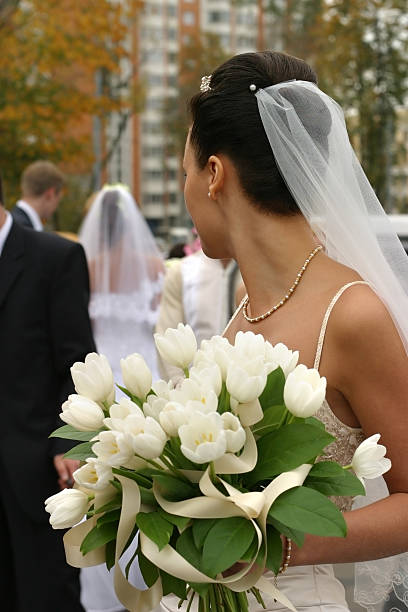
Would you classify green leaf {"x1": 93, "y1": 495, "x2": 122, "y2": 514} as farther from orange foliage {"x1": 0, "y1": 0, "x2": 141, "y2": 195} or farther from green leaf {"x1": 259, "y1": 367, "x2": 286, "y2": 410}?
orange foliage {"x1": 0, "y1": 0, "x2": 141, "y2": 195}

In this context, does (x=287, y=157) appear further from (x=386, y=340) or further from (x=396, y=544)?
(x=396, y=544)

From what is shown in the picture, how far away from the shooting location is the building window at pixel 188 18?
11031cm

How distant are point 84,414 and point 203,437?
0.28 metres

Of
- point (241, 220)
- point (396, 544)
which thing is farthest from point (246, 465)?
point (241, 220)

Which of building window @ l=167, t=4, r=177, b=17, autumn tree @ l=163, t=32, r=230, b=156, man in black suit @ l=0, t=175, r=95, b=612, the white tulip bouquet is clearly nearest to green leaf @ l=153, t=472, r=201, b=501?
the white tulip bouquet

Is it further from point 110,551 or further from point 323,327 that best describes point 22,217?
point 110,551

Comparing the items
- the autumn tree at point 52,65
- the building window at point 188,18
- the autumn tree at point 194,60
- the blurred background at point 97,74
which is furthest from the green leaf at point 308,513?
the building window at point 188,18

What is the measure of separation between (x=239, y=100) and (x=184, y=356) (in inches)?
29.4

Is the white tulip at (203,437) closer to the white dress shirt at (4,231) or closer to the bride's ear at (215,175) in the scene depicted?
the bride's ear at (215,175)

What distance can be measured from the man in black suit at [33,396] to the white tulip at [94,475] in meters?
2.17

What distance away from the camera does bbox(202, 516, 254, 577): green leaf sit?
1.68 metres

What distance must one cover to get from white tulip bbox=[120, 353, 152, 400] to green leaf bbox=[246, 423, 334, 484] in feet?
0.84

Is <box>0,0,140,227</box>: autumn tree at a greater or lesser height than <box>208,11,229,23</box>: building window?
lesser

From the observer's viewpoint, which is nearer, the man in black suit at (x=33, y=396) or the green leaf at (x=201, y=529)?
the green leaf at (x=201, y=529)
